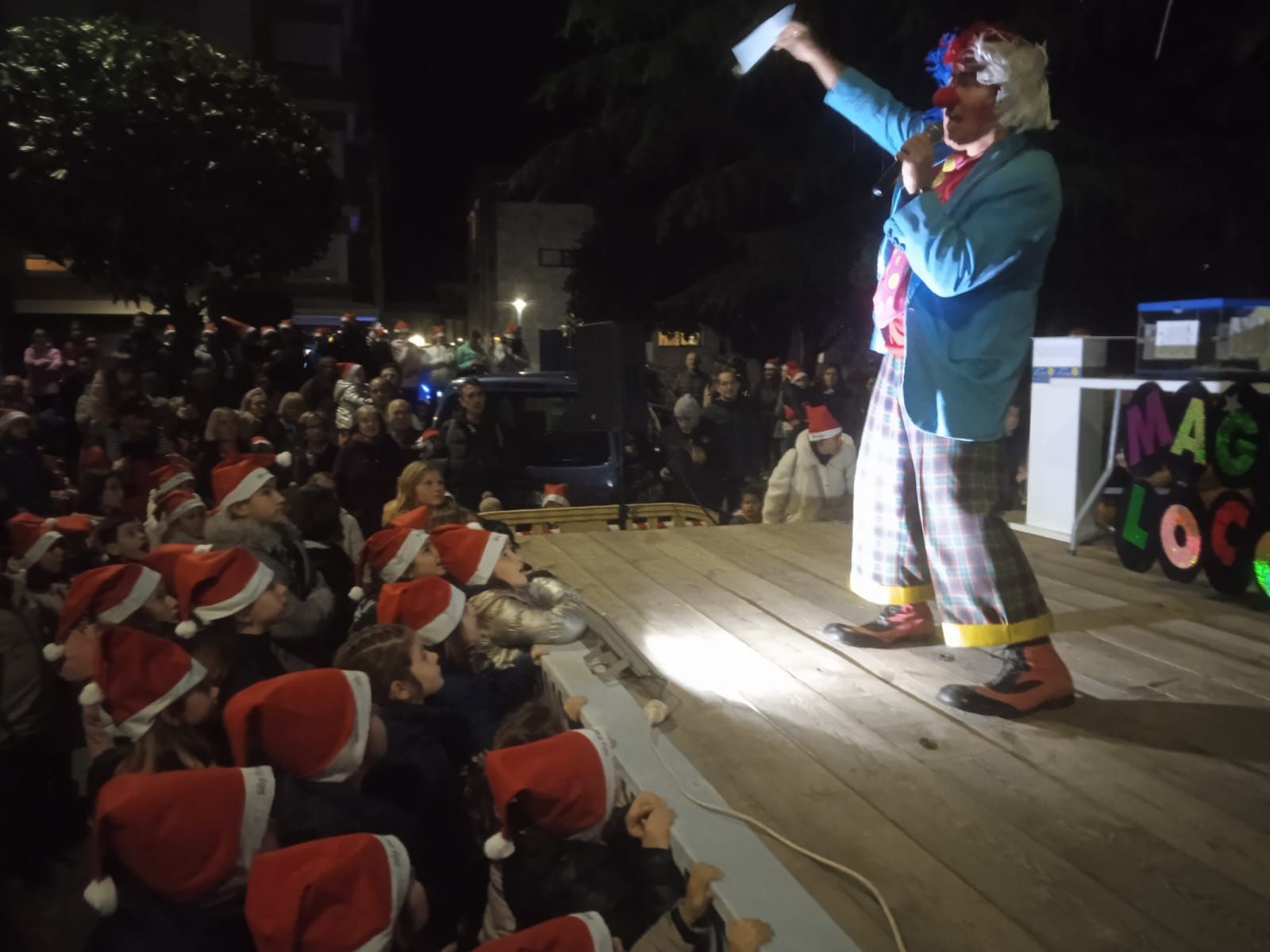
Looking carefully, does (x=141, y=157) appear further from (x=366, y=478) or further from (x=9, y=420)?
(x=366, y=478)

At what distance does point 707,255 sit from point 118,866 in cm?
1951

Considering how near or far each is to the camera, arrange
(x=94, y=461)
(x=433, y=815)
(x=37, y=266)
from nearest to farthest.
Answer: (x=433, y=815) < (x=94, y=461) < (x=37, y=266)

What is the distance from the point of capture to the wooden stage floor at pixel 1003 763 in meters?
1.87

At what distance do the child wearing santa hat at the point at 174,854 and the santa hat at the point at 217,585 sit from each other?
144 centimetres

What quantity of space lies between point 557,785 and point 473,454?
4706 mm

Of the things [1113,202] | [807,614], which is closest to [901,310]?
[807,614]

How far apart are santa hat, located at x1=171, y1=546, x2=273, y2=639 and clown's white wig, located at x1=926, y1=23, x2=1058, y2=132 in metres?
2.84

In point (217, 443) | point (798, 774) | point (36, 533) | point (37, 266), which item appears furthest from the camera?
point (37, 266)

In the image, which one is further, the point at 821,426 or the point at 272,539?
the point at 821,426

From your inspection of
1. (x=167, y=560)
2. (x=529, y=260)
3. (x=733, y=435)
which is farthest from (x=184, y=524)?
(x=529, y=260)

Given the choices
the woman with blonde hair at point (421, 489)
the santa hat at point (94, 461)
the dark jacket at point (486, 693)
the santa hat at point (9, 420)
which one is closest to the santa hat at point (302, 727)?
the dark jacket at point (486, 693)

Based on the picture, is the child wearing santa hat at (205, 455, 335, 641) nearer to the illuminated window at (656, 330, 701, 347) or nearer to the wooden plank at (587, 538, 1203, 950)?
the wooden plank at (587, 538, 1203, 950)

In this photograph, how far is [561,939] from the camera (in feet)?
6.24

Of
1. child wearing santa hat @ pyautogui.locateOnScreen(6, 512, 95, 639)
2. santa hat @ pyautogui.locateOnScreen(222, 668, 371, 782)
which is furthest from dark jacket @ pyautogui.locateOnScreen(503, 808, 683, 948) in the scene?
child wearing santa hat @ pyautogui.locateOnScreen(6, 512, 95, 639)
